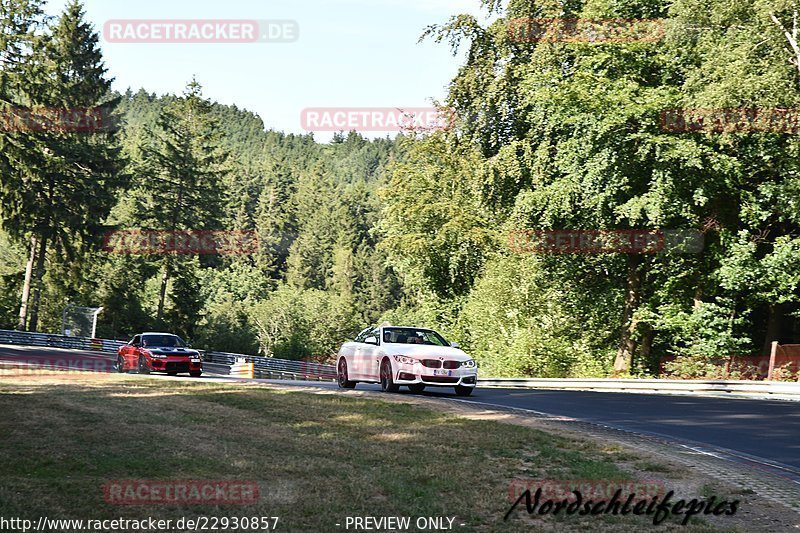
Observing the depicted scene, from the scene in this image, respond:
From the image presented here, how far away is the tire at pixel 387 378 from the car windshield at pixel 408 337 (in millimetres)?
627

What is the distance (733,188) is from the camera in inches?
1254

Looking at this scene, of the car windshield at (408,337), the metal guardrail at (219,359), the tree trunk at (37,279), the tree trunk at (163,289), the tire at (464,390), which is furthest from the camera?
the tree trunk at (163,289)

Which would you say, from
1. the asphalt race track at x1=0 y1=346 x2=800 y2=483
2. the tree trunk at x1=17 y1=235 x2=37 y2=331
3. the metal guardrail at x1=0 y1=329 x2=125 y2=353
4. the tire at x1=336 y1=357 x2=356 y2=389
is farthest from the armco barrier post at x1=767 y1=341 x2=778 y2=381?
the tree trunk at x1=17 y1=235 x2=37 y2=331

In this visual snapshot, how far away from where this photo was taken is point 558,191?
3167 cm

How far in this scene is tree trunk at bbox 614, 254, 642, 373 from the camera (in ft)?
120

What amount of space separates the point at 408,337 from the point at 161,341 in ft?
38.5

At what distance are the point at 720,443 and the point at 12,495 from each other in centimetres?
999

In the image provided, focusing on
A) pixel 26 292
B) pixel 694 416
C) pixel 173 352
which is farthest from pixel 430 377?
pixel 26 292

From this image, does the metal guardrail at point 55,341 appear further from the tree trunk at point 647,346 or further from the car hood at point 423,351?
the car hood at point 423,351

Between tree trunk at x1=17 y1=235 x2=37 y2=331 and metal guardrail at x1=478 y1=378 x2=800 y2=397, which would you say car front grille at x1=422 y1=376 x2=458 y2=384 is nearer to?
metal guardrail at x1=478 y1=378 x2=800 y2=397

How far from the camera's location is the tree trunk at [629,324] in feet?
120

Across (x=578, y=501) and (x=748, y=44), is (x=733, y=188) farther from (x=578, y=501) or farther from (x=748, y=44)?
(x=578, y=501)

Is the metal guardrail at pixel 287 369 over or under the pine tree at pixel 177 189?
under

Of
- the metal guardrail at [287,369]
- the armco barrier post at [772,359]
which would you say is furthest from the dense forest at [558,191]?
the metal guardrail at [287,369]
